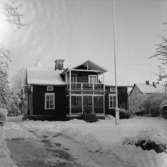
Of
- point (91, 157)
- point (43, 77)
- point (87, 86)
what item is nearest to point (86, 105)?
point (87, 86)

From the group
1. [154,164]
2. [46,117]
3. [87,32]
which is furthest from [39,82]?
[154,164]

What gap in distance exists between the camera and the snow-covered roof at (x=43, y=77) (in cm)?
2412

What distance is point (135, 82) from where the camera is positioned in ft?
122

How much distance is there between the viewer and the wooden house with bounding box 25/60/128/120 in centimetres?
2383

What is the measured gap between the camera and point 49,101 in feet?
80.6

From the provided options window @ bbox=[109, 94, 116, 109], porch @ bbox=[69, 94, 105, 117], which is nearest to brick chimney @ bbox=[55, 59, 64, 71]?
porch @ bbox=[69, 94, 105, 117]

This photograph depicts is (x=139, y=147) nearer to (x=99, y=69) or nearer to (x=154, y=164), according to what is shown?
(x=154, y=164)

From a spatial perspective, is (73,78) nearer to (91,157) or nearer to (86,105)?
(86,105)

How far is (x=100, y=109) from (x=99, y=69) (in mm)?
4060

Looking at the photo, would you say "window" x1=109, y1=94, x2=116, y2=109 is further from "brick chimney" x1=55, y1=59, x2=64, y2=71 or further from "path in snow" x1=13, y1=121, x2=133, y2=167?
"path in snow" x1=13, y1=121, x2=133, y2=167

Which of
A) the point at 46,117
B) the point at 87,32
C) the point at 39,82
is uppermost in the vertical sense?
the point at 87,32

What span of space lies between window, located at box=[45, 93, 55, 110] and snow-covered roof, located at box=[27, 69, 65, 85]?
1213 millimetres

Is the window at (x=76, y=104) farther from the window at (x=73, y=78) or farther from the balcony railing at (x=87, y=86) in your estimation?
the window at (x=73, y=78)

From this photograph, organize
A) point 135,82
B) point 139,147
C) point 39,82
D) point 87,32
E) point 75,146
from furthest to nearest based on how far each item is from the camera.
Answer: point 135,82, point 39,82, point 87,32, point 75,146, point 139,147
